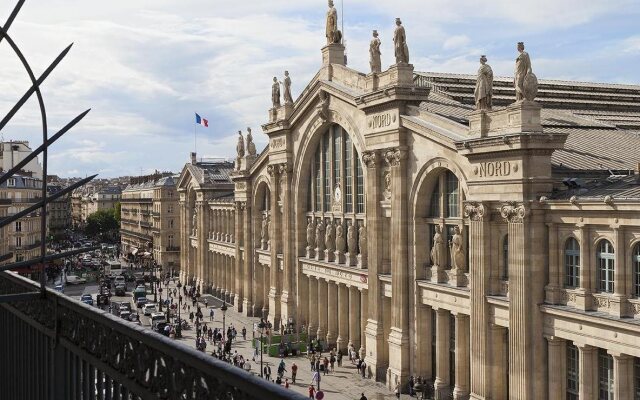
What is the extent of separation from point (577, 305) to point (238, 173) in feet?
167

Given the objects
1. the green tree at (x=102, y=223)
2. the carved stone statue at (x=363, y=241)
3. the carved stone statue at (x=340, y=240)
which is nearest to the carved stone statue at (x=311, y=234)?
the carved stone statue at (x=340, y=240)

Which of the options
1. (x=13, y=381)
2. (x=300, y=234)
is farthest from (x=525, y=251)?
(x=300, y=234)

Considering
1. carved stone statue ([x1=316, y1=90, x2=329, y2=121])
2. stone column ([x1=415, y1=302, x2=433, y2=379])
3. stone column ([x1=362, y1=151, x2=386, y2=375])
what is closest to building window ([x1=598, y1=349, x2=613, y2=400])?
stone column ([x1=415, y1=302, x2=433, y2=379])

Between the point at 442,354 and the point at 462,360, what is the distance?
2.31 m

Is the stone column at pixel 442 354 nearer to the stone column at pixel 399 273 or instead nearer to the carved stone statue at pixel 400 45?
the stone column at pixel 399 273

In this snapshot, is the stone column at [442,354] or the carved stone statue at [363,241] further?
the carved stone statue at [363,241]

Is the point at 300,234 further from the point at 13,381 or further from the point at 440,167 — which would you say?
the point at 13,381

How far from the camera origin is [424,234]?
147ft

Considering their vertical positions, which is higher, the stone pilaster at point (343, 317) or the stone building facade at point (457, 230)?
the stone building facade at point (457, 230)

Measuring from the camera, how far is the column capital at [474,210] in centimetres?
3688

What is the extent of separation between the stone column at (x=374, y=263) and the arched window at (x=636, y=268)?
69.3ft

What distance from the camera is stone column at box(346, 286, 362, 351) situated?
2148 inches

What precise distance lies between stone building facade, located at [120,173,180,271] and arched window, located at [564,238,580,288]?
93.4 m

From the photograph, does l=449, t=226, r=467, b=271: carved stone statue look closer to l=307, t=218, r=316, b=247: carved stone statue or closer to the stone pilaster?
the stone pilaster
